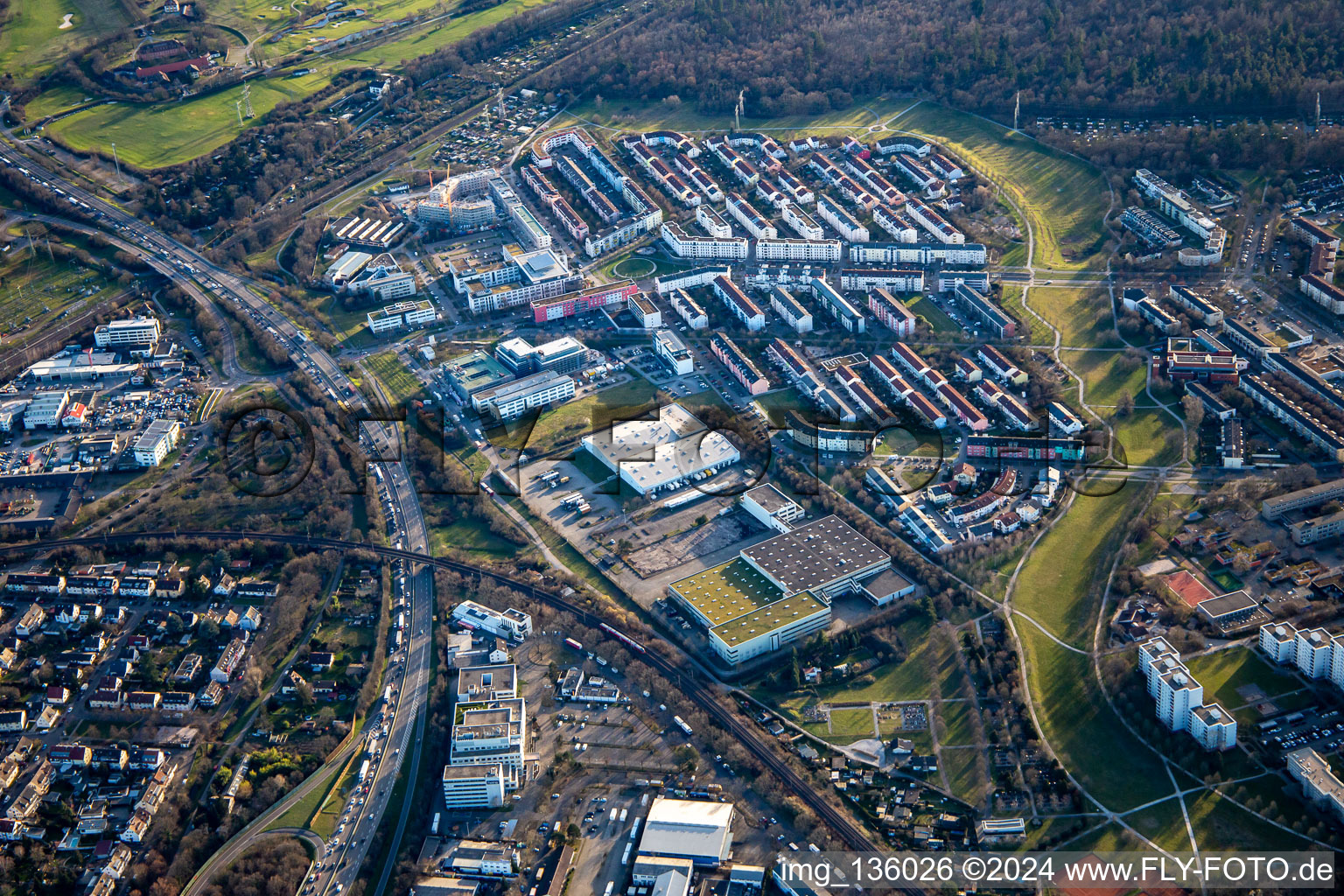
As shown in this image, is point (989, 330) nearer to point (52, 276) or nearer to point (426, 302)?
point (426, 302)

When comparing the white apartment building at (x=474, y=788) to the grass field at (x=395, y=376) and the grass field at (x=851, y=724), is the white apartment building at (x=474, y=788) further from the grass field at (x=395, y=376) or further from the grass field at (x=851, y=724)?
the grass field at (x=395, y=376)

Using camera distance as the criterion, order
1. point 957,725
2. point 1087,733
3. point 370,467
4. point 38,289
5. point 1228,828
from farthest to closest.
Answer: point 38,289 < point 370,467 < point 957,725 < point 1087,733 < point 1228,828

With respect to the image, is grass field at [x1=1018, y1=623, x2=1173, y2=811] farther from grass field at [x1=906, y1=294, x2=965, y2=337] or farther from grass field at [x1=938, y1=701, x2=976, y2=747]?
grass field at [x1=906, y1=294, x2=965, y2=337]

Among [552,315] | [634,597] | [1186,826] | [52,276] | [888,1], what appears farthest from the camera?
[888,1]

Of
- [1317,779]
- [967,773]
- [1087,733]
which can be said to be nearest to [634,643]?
[967,773]

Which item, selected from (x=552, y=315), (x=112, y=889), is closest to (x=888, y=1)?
(x=552, y=315)

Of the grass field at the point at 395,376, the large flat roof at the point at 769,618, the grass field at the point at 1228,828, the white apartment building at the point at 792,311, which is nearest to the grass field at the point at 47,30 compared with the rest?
the grass field at the point at 395,376

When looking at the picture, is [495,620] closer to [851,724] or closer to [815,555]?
[815,555]
